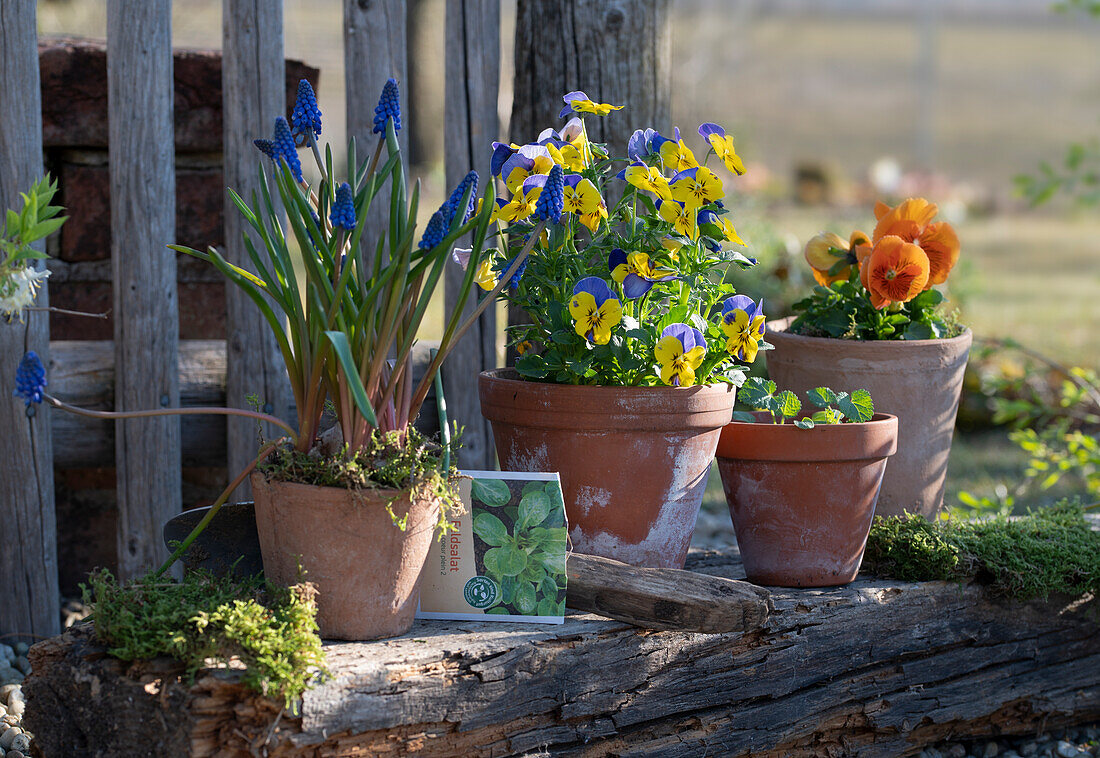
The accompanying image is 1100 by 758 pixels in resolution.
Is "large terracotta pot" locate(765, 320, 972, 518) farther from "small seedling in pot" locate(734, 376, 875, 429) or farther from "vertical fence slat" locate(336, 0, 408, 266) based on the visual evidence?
"vertical fence slat" locate(336, 0, 408, 266)

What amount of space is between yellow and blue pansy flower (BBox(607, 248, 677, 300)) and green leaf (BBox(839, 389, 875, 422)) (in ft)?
1.42

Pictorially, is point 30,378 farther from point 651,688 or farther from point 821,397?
point 821,397

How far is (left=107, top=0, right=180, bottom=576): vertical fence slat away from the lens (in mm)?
2133

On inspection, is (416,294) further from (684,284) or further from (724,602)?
(724,602)

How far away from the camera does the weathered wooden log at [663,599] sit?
64.6 inches

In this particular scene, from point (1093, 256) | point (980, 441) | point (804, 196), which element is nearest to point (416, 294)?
point (980, 441)

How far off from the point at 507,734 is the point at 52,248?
5.87ft

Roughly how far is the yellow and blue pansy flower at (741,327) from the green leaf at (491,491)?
46 centimetres

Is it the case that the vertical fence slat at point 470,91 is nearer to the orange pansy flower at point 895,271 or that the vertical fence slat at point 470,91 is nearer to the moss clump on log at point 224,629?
the orange pansy flower at point 895,271

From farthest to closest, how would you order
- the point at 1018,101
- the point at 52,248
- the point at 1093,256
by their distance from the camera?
the point at 1018,101
the point at 1093,256
the point at 52,248

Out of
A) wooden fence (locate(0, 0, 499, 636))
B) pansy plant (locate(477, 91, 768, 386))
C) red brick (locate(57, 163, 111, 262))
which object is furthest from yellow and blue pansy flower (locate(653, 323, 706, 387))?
red brick (locate(57, 163, 111, 262))

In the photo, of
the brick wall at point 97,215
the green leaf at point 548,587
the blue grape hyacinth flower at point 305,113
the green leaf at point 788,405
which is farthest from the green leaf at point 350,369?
the brick wall at point 97,215

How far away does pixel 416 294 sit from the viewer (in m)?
1.54

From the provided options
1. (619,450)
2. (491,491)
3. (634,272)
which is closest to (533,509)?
(491,491)
